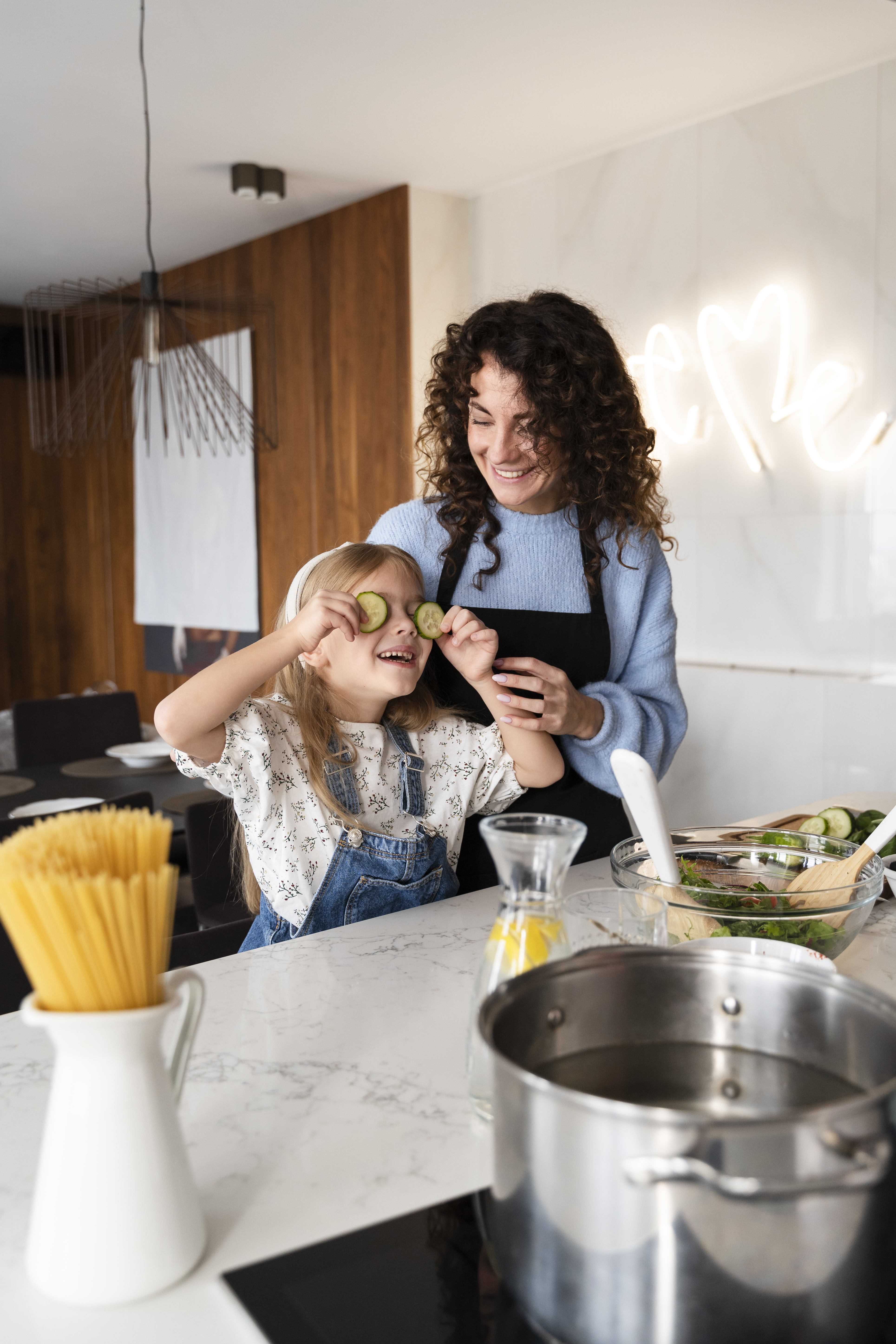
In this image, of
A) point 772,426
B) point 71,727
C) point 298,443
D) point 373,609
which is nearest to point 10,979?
point 373,609

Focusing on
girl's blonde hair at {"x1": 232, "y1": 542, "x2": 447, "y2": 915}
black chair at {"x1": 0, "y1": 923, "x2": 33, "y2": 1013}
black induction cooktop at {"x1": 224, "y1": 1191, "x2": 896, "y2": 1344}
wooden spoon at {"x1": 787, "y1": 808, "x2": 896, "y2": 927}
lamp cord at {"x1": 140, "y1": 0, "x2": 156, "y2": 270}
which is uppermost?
lamp cord at {"x1": 140, "y1": 0, "x2": 156, "y2": 270}

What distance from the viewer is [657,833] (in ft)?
3.53

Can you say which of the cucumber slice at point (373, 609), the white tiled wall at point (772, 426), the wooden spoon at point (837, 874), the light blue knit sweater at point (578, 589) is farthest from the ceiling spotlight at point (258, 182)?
the wooden spoon at point (837, 874)

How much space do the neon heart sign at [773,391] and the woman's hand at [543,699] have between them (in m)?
2.10

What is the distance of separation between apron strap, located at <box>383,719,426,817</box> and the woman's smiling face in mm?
407

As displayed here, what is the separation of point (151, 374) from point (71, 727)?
2.75 m

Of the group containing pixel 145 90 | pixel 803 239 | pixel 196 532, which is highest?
pixel 145 90

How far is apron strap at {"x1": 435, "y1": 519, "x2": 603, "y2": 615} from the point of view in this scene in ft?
5.64

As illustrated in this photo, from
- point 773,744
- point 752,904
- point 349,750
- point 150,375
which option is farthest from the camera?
point 150,375

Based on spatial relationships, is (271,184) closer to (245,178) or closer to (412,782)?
(245,178)

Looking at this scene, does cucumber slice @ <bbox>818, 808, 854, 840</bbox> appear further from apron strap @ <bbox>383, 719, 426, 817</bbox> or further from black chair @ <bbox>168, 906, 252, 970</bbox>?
black chair @ <bbox>168, 906, 252, 970</bbox>

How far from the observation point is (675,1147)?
503 millimetres

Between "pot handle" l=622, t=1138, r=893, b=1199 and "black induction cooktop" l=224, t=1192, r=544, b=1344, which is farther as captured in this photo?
"black induction cooktop" l=224, t=1192, r=544, b=1344

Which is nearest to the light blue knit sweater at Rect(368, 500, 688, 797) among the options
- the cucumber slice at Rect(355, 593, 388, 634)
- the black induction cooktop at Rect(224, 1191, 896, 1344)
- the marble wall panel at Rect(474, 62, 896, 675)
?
the cucumber slice at Rect(355, 593, 388, 634)
